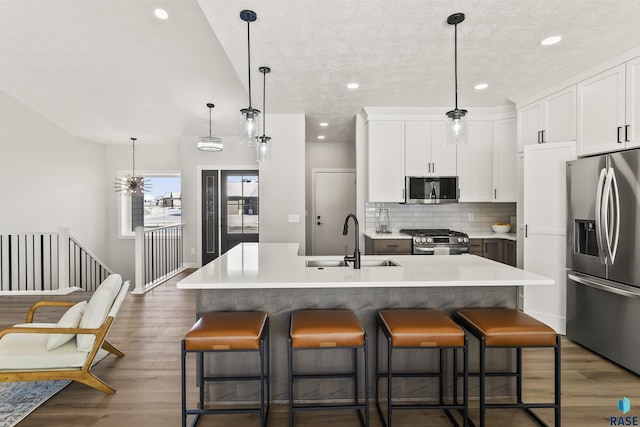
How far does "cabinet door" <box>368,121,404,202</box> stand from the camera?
4.61m

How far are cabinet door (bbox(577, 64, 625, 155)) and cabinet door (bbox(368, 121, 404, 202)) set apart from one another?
1.98m

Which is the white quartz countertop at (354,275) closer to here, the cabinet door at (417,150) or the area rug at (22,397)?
the area rug at (22,397)

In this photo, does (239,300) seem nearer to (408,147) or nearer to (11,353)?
(11,353)

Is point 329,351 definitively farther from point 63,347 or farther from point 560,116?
point 560,116

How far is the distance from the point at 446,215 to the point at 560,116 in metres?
1.95

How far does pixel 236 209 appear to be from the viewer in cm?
677

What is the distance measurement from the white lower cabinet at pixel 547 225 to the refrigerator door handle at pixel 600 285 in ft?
0.67

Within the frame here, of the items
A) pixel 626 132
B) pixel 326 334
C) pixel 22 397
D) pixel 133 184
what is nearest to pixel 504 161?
pixel 626 132

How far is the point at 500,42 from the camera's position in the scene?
2.72 meters

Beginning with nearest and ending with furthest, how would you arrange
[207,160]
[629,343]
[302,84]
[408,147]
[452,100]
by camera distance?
[629,343] < [302,84] < [452,100] < [408,147] < [207,160]

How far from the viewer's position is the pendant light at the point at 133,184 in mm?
6767

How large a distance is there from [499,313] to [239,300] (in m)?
1.61

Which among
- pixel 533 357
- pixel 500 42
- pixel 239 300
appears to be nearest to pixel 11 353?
pixel 239 300

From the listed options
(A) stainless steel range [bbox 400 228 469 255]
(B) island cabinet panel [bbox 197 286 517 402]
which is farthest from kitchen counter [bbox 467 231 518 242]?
(B) island cabinet panel [bbox 197 286 517 402]
